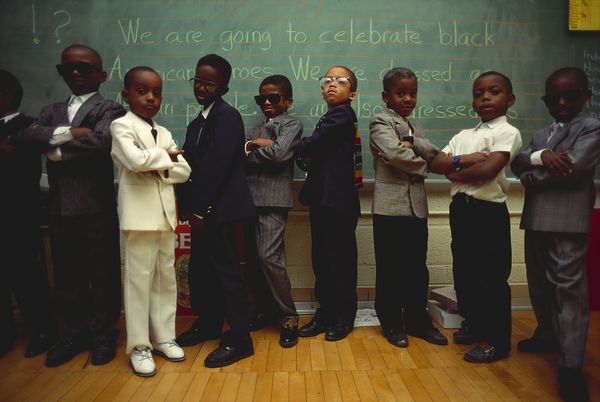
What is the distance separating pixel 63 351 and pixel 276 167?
142 centimetres

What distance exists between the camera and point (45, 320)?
2281 mm

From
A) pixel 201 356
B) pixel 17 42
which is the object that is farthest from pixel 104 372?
pixel 17 42

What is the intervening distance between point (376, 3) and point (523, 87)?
3.63 ft

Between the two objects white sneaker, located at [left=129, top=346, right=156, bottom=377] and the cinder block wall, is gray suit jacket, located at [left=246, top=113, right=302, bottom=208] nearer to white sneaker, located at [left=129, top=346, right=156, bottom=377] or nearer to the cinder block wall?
the cinder block wall

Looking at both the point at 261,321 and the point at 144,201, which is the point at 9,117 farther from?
the point at 261,321

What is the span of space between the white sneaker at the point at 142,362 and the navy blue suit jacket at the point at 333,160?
1110 mm

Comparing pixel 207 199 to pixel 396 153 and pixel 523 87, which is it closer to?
pixel 396 153

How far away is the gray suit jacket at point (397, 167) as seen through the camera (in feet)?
7.07

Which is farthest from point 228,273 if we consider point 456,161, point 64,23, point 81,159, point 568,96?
point 64,23

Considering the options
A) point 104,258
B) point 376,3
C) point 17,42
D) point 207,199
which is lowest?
point 104,258

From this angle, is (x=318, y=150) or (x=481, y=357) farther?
(x=318, y=150)

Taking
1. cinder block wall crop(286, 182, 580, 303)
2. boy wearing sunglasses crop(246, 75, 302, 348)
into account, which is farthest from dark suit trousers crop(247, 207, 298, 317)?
cinder block wall crop(286, 182, 580, 303)

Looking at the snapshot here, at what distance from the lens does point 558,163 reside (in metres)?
1.77

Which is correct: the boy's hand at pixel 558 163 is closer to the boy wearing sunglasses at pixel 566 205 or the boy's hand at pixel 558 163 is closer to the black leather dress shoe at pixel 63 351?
the boy wearing sunglasses at pixel 566 205
